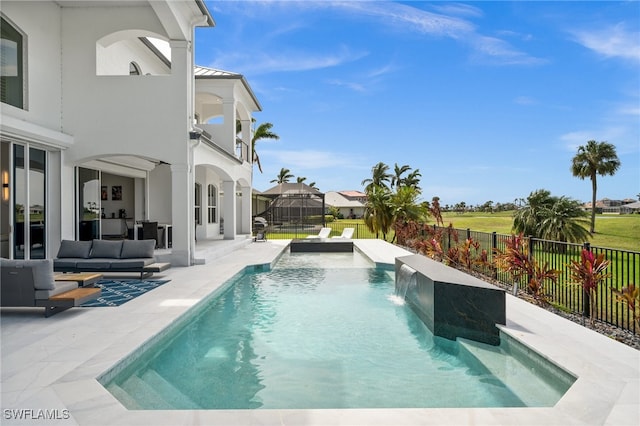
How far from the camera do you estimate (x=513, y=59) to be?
1984 centimetres

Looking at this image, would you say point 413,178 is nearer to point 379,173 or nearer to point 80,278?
point 379,173

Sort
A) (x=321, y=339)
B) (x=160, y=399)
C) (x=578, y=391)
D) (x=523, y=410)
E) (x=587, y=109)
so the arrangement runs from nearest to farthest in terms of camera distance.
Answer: (x=523, y=410) < (x=578, y=391) < (x=160, y=399) < (x=321, y=339) < (x=587, y=109)

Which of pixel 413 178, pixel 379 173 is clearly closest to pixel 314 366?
pixel 379 173

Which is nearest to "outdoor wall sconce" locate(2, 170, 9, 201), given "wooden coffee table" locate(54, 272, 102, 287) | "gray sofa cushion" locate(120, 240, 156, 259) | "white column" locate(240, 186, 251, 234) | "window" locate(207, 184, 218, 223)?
"gray sofa cushion" locate(120, 240, 156, 259)

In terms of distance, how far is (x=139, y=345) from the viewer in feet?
14.9

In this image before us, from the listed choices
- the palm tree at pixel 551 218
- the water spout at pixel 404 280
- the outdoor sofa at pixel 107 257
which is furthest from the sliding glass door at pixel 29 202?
the palm tree at pixel 551 218

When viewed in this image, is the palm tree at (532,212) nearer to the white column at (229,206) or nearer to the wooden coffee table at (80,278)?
the white column at (229,206)

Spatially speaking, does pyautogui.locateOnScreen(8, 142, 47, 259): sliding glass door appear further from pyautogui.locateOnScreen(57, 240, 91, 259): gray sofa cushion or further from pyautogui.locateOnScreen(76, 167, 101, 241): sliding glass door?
pyautogui.locateOnScreen(76, 167, 101, 241): sliding glass door

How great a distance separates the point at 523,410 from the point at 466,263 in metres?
7.70

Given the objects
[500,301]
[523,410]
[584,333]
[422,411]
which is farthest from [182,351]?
[584,333]

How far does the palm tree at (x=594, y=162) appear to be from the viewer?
1517 inches

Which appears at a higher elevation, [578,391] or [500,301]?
[500,301]

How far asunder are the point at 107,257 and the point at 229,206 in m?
7.51

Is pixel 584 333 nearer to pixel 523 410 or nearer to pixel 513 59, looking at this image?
pixel 523 410
